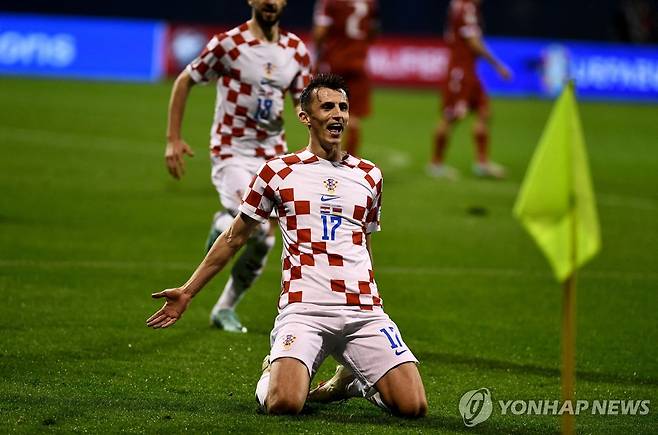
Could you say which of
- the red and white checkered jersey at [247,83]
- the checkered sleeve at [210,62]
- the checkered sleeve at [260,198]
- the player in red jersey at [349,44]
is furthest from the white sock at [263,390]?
the player in red jersey at [349,44]

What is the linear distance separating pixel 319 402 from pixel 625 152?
16.2m

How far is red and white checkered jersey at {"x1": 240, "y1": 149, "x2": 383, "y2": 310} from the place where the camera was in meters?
6.87

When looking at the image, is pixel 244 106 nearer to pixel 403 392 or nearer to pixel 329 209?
pixel 329 209

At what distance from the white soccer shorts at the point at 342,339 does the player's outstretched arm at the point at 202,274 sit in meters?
0.44

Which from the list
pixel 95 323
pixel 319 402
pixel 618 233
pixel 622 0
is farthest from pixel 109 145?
pixel 622 0

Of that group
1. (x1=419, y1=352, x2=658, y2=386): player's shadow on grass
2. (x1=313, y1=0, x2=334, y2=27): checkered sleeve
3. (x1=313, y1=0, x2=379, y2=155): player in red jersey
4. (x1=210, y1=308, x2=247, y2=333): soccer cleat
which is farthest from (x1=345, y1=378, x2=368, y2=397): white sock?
(x1=313, y1=0, x2=334, y2=27): checkered sleeve

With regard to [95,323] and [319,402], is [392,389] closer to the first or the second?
[319,402]

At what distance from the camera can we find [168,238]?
12.9m

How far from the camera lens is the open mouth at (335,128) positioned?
700cm

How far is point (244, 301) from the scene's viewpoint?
33.4ft

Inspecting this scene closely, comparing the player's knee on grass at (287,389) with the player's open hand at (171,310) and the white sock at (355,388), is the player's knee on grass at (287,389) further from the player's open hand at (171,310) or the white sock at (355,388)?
the player's open hand at (171,310)

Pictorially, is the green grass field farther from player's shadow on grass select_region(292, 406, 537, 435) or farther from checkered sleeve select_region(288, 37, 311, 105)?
checkered sleeve select_region(288, 37, 311, 105)

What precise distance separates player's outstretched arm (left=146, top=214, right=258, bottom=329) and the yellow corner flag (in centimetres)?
192

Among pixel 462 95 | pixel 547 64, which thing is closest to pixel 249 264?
pixel 462 95
